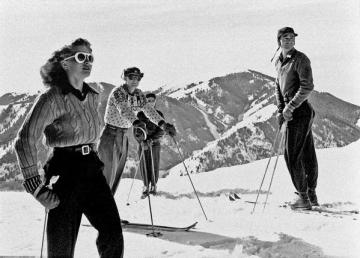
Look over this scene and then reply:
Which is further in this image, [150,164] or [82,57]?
[150,164]

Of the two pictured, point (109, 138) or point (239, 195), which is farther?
point (239, 195)

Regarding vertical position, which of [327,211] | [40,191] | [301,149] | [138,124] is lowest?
[327,211]

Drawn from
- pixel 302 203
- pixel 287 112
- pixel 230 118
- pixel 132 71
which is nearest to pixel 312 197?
pixel 302 203

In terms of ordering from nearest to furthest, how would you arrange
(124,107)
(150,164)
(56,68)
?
(56,68)
(124,107)
(150,164)

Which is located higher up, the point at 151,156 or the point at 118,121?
the point at 118,121

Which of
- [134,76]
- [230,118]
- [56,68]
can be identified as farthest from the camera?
[230,118]

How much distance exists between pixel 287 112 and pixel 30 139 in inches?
172

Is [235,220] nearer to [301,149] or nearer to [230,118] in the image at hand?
[301,149]

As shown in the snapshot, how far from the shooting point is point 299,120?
7859 mm

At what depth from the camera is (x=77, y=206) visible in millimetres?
4398

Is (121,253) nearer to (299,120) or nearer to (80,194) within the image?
(80,194)

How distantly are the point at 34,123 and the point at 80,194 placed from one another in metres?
0.65

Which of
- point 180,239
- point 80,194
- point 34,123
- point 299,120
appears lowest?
point 180,239

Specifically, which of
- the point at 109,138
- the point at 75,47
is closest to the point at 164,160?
the point at 109,138
